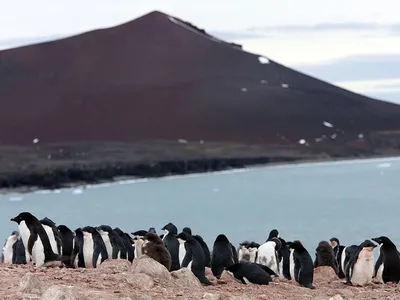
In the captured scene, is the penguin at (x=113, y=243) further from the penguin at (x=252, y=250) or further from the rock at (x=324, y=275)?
the rock at (x=324, y=275)

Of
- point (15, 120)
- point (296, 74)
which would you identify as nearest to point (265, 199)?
point (15, 120)

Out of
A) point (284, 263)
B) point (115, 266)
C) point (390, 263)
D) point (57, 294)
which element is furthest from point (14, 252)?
point (57, 294)

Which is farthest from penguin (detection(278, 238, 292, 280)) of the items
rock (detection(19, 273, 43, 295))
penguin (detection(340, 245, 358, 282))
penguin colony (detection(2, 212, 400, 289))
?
rock (detection(19, 273, 43, 295))

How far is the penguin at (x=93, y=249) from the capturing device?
9.16 metres

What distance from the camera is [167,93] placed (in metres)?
56.0

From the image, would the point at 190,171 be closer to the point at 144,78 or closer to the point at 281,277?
the point at 144,78

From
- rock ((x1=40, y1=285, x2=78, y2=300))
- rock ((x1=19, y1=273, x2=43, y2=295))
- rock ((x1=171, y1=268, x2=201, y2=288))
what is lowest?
rock ((x1=171, y1=268, x2=201, y2=288))

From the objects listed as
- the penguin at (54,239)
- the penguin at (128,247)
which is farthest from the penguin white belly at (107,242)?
the penguin at (54,239)

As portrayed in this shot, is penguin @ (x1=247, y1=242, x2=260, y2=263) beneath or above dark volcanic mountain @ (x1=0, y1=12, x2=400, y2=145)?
beneath

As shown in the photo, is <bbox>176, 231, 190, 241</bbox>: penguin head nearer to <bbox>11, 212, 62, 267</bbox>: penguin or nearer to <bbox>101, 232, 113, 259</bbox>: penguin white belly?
<bbox>101, 232, 113, 259</bbox>: penguin white belly

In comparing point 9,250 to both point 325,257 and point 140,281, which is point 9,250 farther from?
point 140,281

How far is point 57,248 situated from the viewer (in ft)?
29.2

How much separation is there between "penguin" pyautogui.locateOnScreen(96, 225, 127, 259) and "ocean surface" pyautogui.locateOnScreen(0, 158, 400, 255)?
19.8 feet

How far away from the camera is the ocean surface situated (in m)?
20.5
